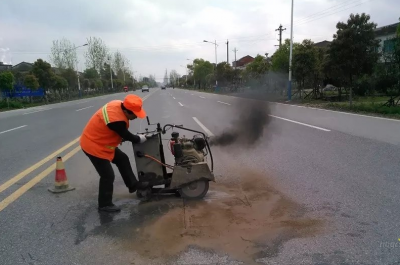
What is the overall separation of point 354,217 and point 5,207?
163 inches

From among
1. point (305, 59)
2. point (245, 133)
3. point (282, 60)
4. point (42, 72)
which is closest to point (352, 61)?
point (305, 59)

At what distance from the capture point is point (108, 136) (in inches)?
154

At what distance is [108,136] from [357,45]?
51.2 ft

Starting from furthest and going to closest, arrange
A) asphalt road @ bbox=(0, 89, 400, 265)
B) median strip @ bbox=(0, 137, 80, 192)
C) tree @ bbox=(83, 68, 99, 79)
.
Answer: tree @ bbox=(83, 68, 99, 79) < median strip @ bbox=(0, 137, 80, 192) < asphalt road @ bbox=(0, 89, 400, 265)

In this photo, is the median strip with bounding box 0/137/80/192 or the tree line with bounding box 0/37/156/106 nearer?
the median strip with bounding box 0/137/80/192

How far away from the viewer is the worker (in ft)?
12.3

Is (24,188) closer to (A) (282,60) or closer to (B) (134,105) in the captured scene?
(B) (134,105)

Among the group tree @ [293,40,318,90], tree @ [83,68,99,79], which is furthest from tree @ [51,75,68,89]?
tree @ [83,68,99,79]

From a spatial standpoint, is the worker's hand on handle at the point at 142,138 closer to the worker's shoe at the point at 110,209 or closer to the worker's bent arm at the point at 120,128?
the worker's bent arm at the point at 120,128

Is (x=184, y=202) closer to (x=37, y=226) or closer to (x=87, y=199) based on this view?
(x=87, y=199)

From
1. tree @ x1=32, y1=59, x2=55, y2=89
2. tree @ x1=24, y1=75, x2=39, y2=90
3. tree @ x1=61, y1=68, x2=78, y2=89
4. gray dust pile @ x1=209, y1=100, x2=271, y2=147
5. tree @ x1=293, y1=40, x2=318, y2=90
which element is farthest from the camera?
tree @ x1=61, y1=68, x2=78, y2=89

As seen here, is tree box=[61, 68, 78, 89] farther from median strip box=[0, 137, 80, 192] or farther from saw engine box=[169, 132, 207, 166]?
saw engine box=[169, 132, 207, 166]

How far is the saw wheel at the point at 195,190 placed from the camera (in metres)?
4.32

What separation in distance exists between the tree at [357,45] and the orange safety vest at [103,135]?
15.3 meters
